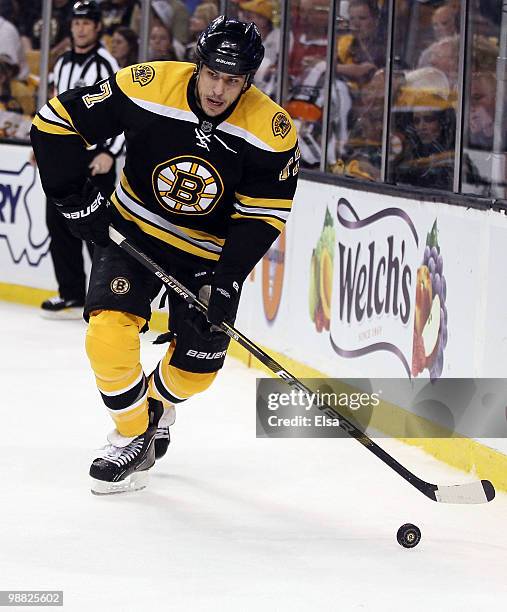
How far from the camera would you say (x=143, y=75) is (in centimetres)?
349

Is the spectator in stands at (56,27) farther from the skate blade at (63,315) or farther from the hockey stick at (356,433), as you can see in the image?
the hockey stick at (356,433)

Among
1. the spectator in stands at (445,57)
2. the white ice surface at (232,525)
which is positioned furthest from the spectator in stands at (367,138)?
the white ice surface at (232,525)

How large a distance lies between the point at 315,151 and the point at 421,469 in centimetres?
203

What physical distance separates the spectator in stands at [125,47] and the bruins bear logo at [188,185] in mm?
3781

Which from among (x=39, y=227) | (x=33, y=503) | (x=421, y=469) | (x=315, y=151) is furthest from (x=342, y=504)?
(x=39, y=227)

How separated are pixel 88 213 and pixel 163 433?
0.76 meters

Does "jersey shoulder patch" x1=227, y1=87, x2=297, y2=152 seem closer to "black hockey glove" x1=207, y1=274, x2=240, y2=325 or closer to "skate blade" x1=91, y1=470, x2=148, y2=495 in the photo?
"black hockey glove" x1=207, y1=274, x2=240, y2=325

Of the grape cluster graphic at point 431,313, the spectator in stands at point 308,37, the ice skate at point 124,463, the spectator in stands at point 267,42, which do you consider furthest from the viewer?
the spectator in stands at point 267,42

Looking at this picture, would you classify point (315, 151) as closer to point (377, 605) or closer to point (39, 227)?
point (39, 227)

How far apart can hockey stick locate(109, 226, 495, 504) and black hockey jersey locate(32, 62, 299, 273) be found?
152 mm

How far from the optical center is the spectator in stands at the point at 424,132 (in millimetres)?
4770

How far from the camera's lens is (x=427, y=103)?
4.96 meters

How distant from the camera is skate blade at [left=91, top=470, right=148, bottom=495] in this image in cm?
367

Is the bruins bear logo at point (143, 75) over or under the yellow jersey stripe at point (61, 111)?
over
